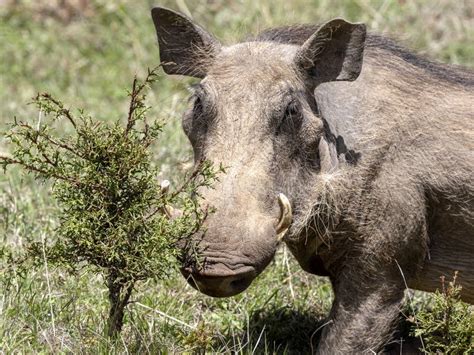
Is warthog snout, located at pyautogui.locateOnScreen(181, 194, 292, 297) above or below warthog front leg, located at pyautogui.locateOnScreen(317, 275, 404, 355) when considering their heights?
above

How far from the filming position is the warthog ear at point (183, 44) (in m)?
4.23

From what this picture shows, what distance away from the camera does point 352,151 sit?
160 inches

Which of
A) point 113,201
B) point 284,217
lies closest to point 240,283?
point 284,217

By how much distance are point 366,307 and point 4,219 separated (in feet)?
6.48

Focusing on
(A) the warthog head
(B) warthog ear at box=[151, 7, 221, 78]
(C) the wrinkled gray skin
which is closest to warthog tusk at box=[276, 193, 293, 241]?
(A) the warthog head

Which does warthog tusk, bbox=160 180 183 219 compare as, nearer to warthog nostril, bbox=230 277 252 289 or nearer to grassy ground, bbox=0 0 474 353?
warthog nostril, bbox=230 277 252 289

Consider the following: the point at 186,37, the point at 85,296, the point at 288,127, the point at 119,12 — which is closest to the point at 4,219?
the point at 85,296

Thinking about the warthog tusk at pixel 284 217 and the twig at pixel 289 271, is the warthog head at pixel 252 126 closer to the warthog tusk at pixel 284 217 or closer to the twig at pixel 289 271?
the warthog tusk at pixel 284 217

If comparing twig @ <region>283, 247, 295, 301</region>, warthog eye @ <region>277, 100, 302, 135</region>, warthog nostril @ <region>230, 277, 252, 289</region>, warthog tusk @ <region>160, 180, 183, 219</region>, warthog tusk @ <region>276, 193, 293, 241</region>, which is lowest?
twig @ <region>283, 247, 295, 301</region>

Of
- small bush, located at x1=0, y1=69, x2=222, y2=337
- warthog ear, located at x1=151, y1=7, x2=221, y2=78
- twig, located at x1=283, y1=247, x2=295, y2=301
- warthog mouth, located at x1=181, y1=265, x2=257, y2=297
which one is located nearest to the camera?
warthog mouth, located at x1=181, y1=265, x2=257, y2=297

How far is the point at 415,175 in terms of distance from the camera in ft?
13.3

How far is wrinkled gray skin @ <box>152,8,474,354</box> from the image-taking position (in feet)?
12.8

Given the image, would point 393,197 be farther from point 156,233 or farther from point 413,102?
point 156,233

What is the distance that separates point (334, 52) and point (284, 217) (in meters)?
0.79
